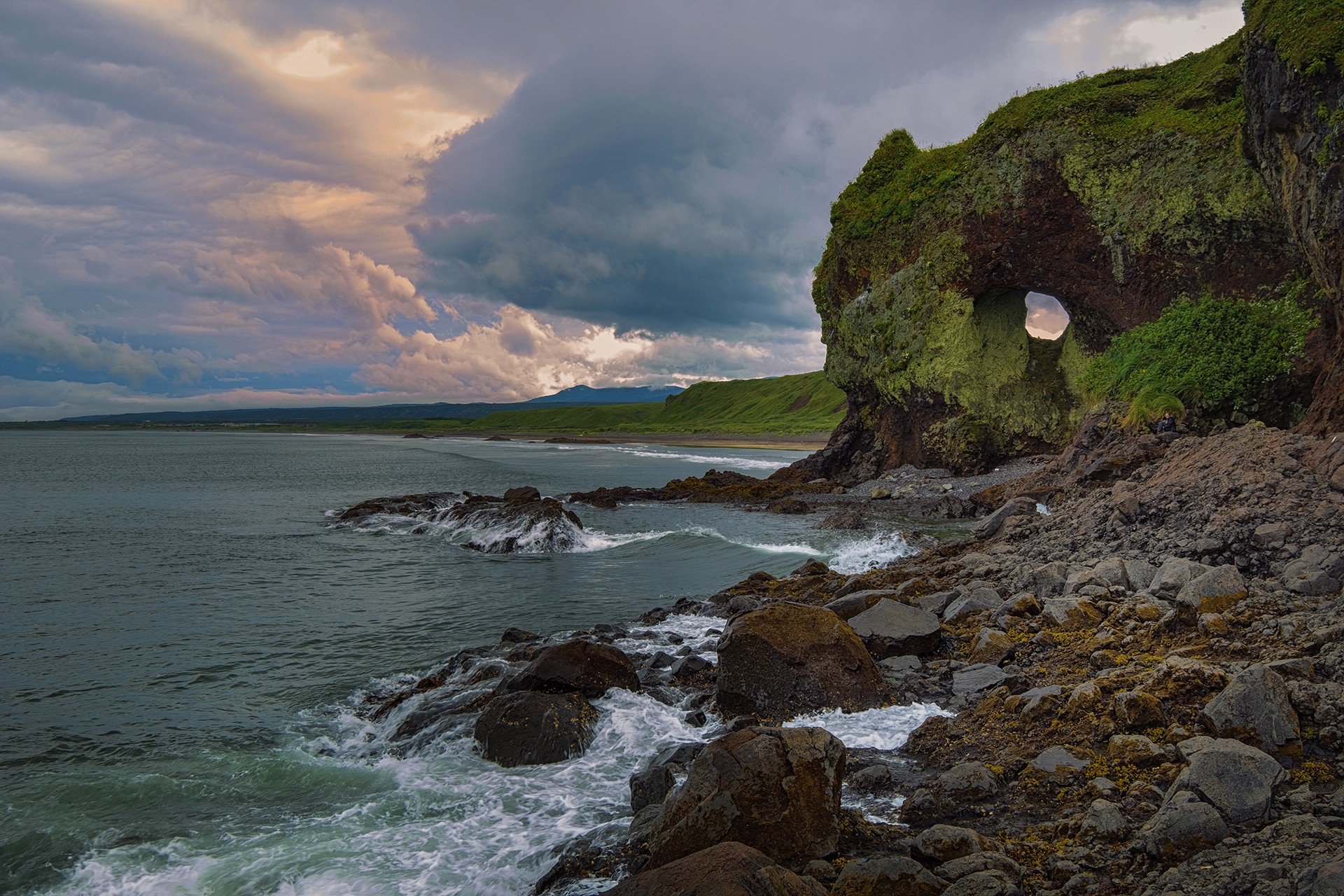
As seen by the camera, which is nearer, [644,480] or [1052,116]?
[1052,116]

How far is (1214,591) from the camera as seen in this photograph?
34.8 ft

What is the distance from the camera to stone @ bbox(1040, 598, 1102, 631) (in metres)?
11.7

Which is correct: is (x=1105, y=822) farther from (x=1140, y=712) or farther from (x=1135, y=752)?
(x=1140, y=712)

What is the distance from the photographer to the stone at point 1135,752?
7.08m

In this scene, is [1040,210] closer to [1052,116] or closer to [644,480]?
[1052,116]

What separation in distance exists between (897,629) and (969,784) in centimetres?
557

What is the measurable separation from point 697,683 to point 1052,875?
25.4 feet

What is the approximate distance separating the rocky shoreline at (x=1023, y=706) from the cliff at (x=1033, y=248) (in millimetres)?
11925

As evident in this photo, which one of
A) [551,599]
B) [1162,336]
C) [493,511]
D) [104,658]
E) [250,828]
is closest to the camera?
[250,828]

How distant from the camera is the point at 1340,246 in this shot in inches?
635

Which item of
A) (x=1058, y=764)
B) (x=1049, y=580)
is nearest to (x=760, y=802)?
(x=1058, y=764)

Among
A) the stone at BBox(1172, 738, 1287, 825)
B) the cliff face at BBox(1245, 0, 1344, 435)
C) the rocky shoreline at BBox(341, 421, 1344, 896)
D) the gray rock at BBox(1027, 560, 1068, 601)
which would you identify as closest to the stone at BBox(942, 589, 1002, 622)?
the rocky shoreline at BBox(341, 421, 1344, 896)

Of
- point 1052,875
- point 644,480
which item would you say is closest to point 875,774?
point 1052,875

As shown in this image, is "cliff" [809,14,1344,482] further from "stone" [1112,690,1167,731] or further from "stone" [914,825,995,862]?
"stone" [914,825,995,862]
